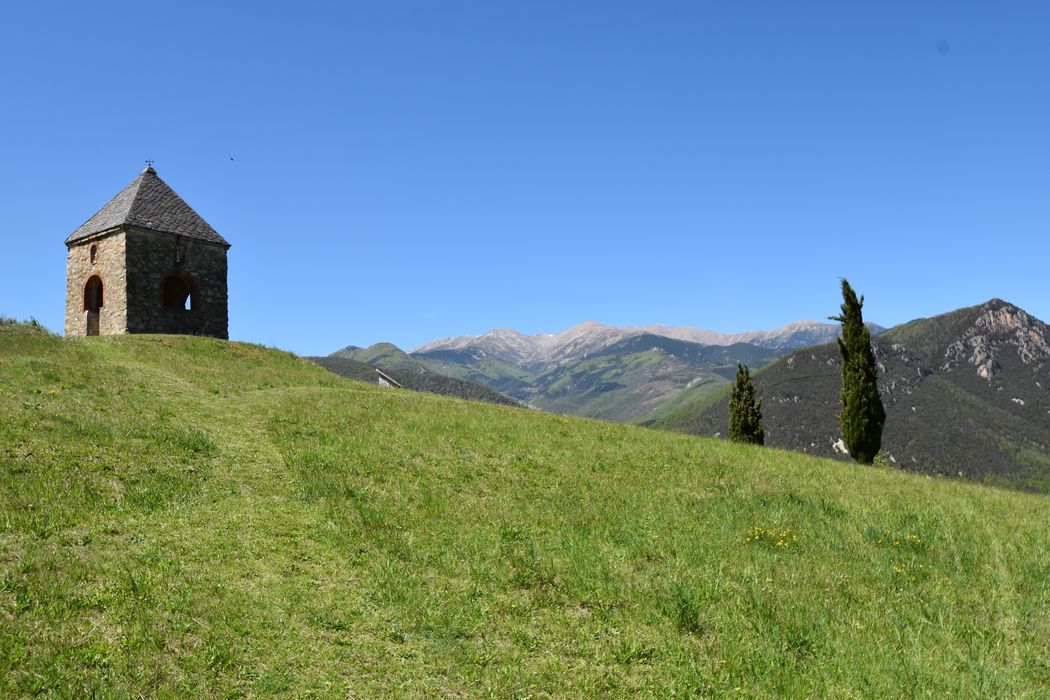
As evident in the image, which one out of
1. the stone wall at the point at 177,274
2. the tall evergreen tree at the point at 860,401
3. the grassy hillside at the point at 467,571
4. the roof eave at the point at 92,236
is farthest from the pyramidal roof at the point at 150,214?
the tall evergreen tree at the point at 860,401

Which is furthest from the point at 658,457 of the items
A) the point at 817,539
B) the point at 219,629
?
the point at 219,629

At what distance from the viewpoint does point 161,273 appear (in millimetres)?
39844

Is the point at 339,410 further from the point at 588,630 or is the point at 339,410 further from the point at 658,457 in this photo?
the point at 588,630

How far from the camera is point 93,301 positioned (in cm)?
4206

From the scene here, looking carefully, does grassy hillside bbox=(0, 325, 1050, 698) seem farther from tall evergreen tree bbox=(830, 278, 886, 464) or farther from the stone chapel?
the stone chapel

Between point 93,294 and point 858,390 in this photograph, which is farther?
point 93,294

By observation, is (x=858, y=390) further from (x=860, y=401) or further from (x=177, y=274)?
(x=177, y=274)

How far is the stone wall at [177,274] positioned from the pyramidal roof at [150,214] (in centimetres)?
56

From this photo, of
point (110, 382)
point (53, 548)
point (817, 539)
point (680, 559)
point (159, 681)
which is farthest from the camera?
point (110, 382)

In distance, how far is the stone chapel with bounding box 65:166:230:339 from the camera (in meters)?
38.7

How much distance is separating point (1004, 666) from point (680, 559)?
4.68 meters

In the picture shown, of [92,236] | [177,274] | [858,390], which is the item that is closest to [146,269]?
[177,274]

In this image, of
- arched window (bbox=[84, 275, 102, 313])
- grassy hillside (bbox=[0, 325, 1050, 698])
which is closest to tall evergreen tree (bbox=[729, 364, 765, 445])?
grassy hillside (bbox=[0, 325, 1050, 698])

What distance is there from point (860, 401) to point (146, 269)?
41.1m
